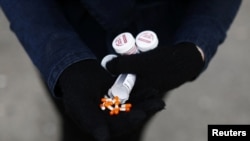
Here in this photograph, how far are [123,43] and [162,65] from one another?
0.07 m

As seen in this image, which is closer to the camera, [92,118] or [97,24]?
[92,118]

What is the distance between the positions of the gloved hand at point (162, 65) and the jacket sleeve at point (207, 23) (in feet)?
0.06

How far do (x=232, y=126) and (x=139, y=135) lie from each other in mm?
299

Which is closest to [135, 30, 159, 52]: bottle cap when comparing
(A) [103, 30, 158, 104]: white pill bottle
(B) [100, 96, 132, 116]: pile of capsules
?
(A) [103, 30, 158, 104]: white pill bottle

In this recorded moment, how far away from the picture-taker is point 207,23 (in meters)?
0.58

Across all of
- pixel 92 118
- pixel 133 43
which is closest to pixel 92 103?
pixel 92 118

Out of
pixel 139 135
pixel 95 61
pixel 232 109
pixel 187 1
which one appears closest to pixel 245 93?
pixel 232 109

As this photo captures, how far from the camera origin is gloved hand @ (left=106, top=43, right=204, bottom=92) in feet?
1.78

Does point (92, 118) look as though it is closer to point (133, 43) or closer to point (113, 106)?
point (113, 106)

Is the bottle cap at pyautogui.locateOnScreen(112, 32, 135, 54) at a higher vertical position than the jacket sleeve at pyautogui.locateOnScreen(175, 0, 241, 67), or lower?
higher

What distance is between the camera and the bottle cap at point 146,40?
0.60 m

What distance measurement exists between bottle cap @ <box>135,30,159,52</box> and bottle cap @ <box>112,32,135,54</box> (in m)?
0.01

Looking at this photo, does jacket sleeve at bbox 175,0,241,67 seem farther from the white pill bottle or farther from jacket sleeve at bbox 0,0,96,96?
jacket sleeve at bbox 0,0,96,96

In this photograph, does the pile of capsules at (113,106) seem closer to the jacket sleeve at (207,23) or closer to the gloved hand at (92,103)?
the gloved hand at (92,103)
